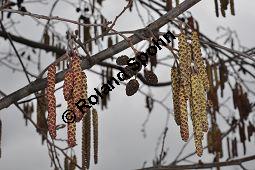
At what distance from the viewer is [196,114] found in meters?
1.42

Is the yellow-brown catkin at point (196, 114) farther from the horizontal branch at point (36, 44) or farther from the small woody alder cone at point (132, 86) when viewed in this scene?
the horizontal branch at point (36, 44)

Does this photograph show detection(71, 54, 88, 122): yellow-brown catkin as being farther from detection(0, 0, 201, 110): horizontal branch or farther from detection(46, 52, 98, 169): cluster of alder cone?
detection(0, 0, 201, 110): horizontal branch

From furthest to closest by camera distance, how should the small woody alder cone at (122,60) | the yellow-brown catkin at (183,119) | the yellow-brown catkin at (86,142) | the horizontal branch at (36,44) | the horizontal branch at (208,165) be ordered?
the horizontal branch at (36,44) < the horizontal branch at (208,165) < the yellow-brown catkin at (86,142) < the small woody alder cone at (122,60) < the yellow-brown catkin at (183,119)

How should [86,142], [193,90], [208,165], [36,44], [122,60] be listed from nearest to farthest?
[193,90], [122,60], [86,142], [208,165], [36,44]

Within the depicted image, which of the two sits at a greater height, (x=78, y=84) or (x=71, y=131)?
(x=78, y=84)

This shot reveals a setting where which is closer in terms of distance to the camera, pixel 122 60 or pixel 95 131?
pixel 122 60

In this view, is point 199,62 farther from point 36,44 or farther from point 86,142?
point 36,44

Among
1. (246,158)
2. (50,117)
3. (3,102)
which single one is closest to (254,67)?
(246,158)

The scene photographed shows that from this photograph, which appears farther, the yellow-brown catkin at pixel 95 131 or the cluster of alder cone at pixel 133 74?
the yellow-brown catkin at pixel 95 131

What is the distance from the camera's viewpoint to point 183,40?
1427 mm

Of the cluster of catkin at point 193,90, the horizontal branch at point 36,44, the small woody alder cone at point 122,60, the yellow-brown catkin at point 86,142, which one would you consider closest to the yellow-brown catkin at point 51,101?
the small woody alder cone at point 122,60

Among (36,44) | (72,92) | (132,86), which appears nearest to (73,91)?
(72,92)

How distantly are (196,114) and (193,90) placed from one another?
0.07 m

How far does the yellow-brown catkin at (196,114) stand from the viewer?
54.9 inches
